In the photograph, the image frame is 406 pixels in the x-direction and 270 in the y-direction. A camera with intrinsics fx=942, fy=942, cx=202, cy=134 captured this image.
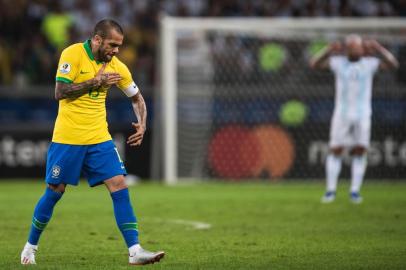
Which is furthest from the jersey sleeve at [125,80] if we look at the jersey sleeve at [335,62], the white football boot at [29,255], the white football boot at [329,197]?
the jersey sleeve at [335,62]

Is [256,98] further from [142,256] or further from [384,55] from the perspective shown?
[142,256]

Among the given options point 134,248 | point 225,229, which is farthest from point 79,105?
point 225,229

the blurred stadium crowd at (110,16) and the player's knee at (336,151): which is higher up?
the blurred stadium crowd at (110,16)

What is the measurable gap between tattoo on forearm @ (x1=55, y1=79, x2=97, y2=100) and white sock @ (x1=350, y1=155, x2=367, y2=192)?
311 inches

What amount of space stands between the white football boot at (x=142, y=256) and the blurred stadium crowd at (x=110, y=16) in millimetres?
12928

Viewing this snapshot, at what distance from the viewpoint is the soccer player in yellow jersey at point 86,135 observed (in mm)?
7684

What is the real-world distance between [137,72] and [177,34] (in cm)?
162

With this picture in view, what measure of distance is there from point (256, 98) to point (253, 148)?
1017 mm

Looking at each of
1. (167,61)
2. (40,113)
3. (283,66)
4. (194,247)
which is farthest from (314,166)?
(194,247)

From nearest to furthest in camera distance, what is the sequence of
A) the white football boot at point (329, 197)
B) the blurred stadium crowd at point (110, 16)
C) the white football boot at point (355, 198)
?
the white football boot at point (355, 198) → the white football boot at point (329, 197) → the blurred stadium crowd at point (110, 16)

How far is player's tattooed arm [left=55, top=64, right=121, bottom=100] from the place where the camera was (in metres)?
7.63

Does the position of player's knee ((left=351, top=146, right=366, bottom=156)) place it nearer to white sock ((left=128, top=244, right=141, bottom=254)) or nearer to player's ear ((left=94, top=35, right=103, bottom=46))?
white sock ((left=128, top=244, right=141, bottom=254))

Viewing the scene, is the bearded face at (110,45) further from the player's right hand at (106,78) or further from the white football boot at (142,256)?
the white football boot at (142,256)

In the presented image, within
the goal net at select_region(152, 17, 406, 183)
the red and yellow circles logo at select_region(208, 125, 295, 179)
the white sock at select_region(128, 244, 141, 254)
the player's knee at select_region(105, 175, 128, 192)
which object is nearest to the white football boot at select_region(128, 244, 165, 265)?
the white sock at select_region(128, 244, 141, 254)
